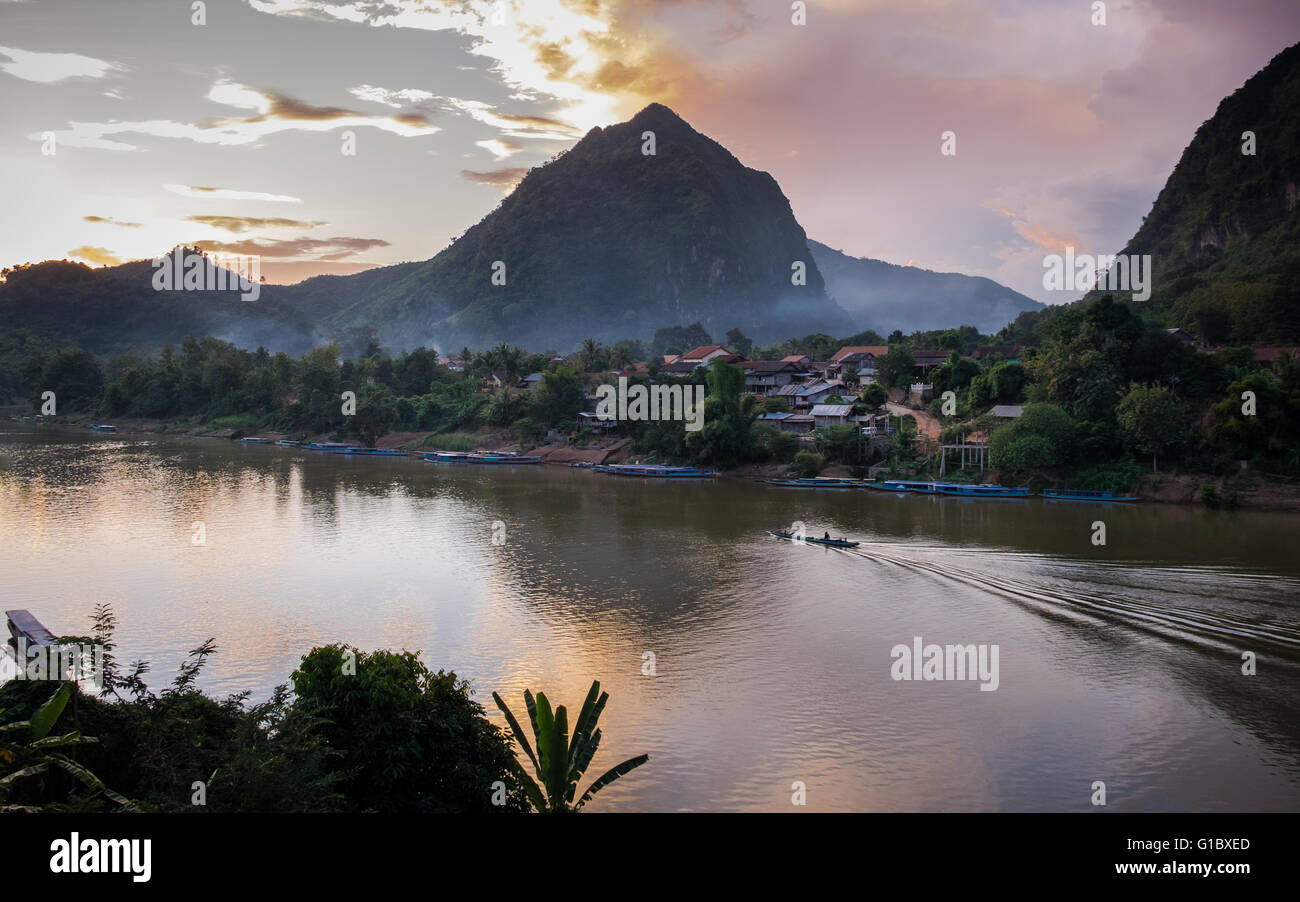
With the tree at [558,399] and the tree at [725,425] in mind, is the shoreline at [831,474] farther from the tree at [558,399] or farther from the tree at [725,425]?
the tree at [558,399]

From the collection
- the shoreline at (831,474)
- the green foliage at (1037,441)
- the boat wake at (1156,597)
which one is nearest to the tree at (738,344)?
the shoreline at (831,474)

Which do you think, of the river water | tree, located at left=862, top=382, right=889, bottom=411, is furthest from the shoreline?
tree, located at left=862, top=382, right=889, bottom=411

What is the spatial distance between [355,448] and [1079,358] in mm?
44304

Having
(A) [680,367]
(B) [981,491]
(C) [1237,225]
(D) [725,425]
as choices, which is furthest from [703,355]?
(C) [1237,225]

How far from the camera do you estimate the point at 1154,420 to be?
3538cm

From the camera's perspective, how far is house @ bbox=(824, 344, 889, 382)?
5831cm

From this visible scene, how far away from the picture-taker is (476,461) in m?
52.5

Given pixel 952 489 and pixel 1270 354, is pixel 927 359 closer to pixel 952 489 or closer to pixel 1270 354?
pixel 1270 354

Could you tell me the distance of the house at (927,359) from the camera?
54.1 meters

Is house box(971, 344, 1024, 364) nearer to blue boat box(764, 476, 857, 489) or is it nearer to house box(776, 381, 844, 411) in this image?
house box(776, 381, 844, 411)

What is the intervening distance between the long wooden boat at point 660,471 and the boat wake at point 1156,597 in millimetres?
20249

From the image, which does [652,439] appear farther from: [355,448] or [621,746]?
[621,746]

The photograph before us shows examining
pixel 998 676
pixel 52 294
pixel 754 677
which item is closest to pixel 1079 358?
pixel 998 676

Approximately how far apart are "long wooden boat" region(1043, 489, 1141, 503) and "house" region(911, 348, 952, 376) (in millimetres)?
18633
